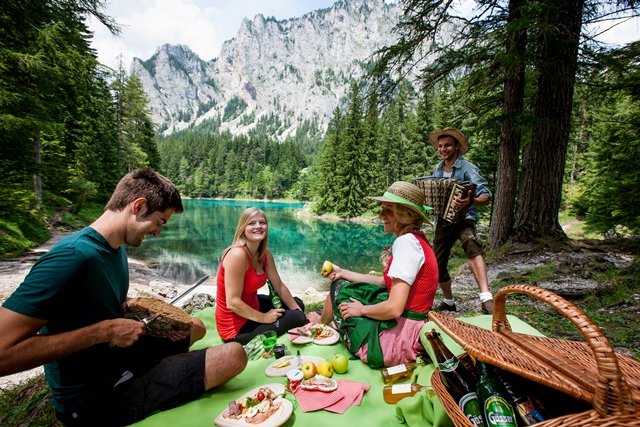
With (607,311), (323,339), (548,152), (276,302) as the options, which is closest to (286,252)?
(548,152)

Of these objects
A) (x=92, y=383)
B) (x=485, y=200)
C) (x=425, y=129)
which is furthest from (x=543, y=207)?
(x=425, y=129)

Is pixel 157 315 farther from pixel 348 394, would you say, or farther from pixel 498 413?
pixel 498 413

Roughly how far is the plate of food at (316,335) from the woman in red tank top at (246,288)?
0.25 m

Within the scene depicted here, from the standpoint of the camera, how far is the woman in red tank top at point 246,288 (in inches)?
127

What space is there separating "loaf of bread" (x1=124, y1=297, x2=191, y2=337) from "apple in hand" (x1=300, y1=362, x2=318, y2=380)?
101cm

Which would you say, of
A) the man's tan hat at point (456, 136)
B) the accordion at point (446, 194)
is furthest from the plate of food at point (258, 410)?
the man's tan hat at point (456, 136)

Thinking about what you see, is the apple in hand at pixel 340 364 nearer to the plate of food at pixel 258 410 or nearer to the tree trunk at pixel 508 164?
the plate of food at pixel 258 410

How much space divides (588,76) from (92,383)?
358 inches

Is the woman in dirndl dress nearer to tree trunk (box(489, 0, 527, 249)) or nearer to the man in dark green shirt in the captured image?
the man in dark green shirt

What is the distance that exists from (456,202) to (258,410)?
10.4 ft

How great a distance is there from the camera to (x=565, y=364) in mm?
1395

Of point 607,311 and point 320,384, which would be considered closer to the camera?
point 320,384

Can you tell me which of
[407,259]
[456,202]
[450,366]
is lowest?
[450,366]

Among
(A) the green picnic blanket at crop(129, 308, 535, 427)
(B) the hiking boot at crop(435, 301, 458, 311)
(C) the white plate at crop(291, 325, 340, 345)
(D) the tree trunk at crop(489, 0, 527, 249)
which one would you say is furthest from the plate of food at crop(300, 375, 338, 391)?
(D) the tree trunk at crop(489, 0, 527, 249)
